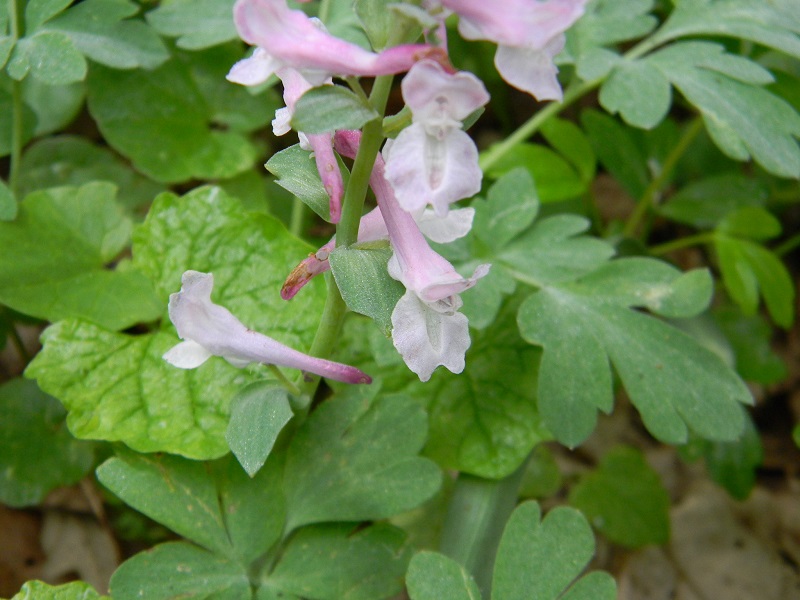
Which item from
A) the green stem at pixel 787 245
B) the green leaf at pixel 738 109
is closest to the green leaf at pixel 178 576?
the green leaf at pixel 738 109

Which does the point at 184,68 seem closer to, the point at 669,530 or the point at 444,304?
the point at 444,304

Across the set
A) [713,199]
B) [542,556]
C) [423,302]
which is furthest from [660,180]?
[423,302]

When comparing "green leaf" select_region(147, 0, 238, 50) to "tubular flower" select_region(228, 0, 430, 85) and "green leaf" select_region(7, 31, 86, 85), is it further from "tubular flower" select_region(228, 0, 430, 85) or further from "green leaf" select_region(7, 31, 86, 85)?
"tubular flower" select_region(228, 0, 430, 85)

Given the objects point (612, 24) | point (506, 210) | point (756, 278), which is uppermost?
point (612, 24)

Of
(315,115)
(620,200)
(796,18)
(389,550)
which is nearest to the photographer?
(315,115)

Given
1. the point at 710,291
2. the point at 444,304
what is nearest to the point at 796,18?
the point at 710,291

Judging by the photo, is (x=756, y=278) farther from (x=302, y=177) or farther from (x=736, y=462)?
(x=302, y=177)
